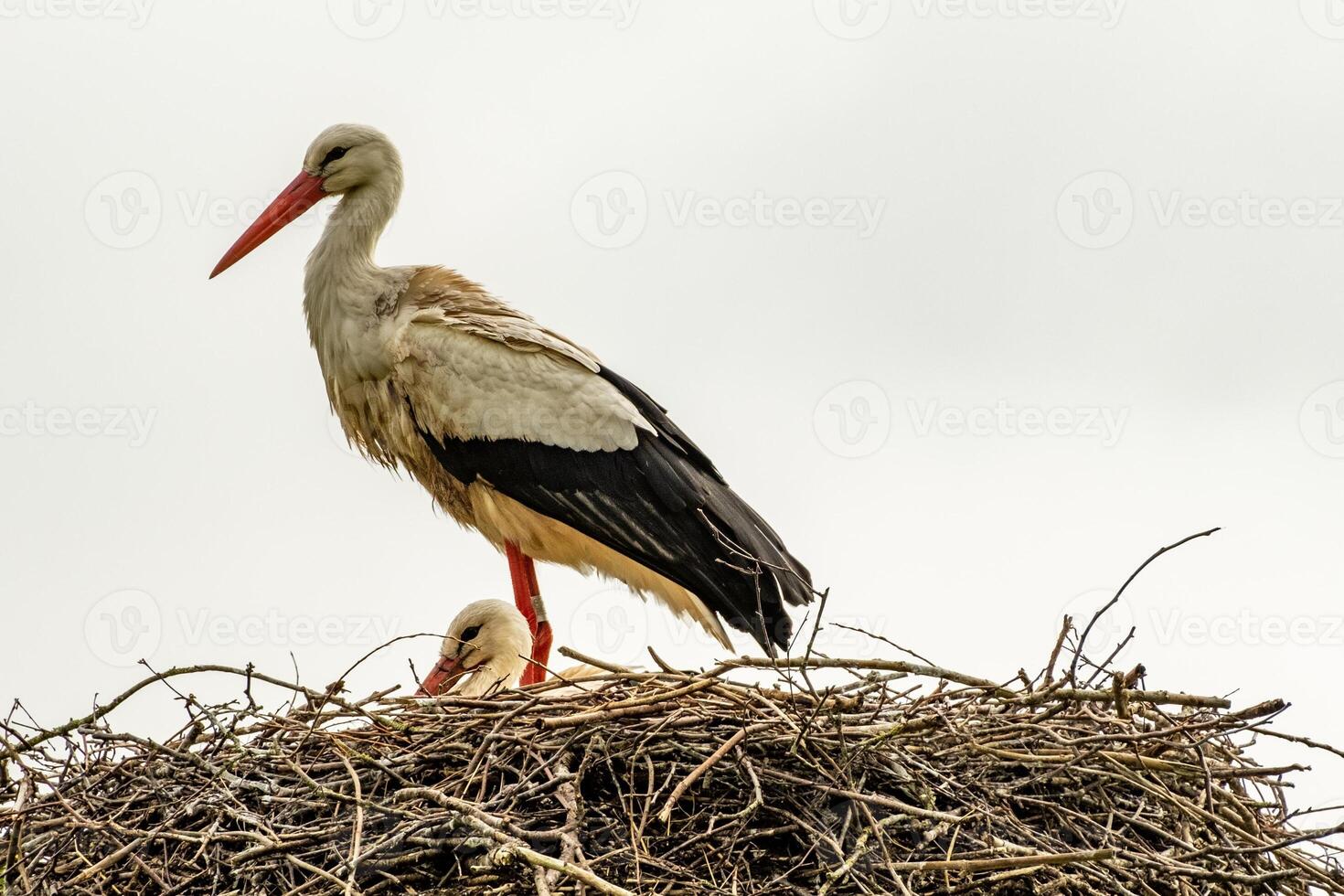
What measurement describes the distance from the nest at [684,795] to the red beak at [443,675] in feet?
3.83

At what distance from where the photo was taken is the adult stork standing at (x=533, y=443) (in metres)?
4.61

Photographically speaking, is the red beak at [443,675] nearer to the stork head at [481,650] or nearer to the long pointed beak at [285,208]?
the stork head at [481,650]

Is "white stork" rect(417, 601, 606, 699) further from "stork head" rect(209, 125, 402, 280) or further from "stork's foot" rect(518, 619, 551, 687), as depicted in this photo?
"stork head" rect(209, 125, 402, 280)

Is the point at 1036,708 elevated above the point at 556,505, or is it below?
below

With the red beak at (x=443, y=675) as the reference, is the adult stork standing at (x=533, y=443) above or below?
above

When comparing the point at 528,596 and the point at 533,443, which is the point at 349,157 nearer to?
the point at 533,443

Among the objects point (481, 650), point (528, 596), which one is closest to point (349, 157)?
point (528, 596)

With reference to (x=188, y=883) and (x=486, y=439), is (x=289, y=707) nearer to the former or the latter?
(x=188, y=883)

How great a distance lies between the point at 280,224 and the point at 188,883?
2.71 meters

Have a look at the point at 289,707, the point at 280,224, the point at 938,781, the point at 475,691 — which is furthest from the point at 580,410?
the point at 938,781

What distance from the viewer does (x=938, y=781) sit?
3.11 metres

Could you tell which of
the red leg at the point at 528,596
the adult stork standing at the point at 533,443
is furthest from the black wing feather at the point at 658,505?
the red leg at the point at 528,596

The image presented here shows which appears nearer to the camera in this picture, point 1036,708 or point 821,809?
point 821,809

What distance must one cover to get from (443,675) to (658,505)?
2.61 ft
